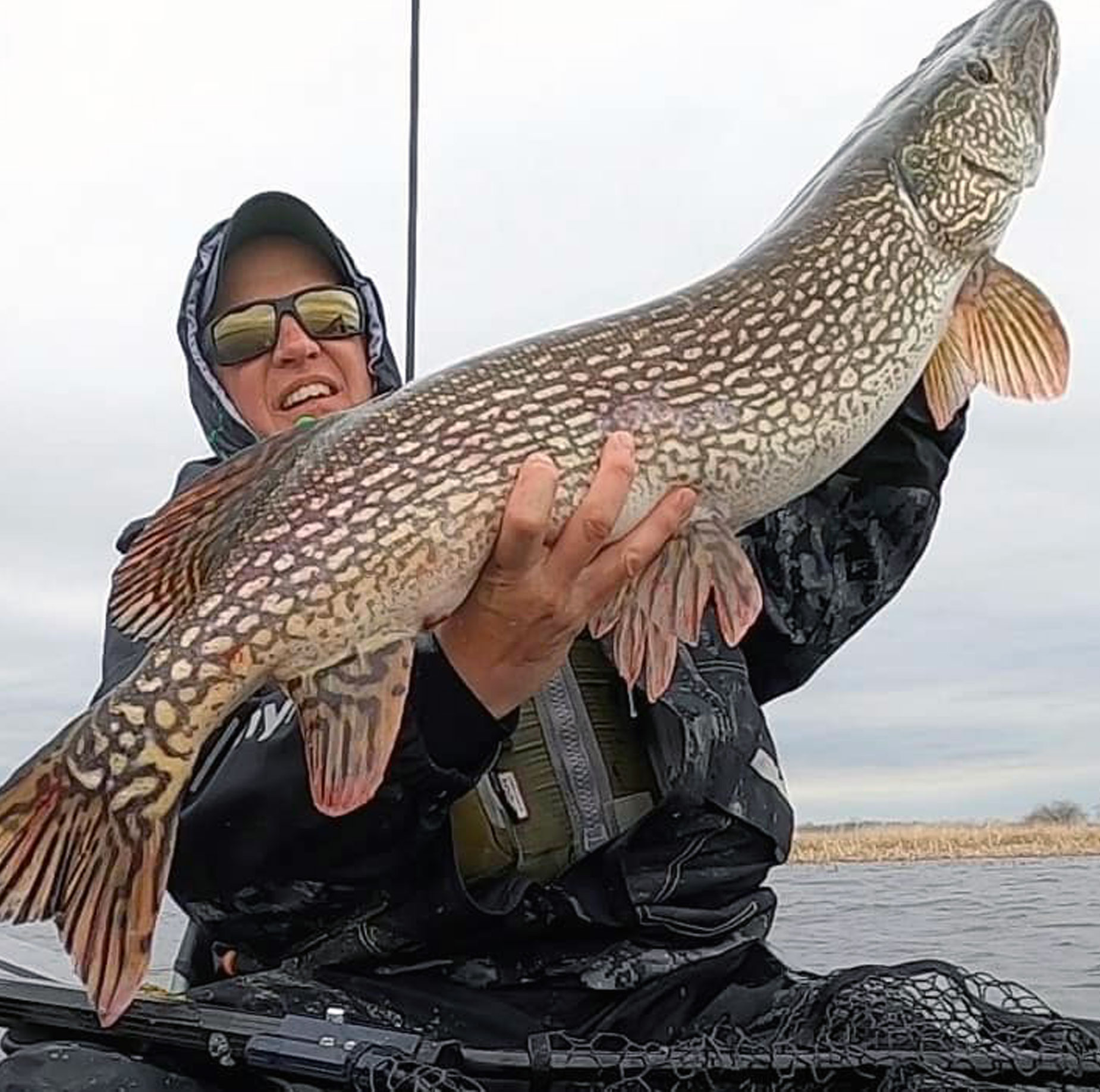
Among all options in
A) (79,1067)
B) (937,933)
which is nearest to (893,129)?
(79,1067)

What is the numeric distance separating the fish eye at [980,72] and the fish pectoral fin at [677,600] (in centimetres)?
110

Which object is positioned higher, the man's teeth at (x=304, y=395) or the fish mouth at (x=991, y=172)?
the fish mouth at (x=991, y=172)

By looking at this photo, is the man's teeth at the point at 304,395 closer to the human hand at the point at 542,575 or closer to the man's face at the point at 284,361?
the man's face at the point at 284,361

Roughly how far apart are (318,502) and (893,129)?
4.35ft

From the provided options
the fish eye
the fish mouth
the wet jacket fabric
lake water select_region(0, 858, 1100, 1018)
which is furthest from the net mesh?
the fish eye

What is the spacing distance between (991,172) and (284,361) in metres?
1.48

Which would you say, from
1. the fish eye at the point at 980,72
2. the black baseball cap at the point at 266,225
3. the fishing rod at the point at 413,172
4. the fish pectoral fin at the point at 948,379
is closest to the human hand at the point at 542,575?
the fish pectoral fin at the point at 948,379

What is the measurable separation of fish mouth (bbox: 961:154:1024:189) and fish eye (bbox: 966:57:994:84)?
0.58 feet

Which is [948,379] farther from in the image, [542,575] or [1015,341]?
[542,575]

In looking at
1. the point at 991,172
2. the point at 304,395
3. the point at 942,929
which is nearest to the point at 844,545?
the point at 991,172

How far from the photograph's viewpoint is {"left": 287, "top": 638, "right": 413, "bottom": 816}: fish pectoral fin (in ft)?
6.78

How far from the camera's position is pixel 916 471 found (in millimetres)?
2971

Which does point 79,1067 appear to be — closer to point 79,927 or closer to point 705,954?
point 79,927

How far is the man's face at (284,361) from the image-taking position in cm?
331
